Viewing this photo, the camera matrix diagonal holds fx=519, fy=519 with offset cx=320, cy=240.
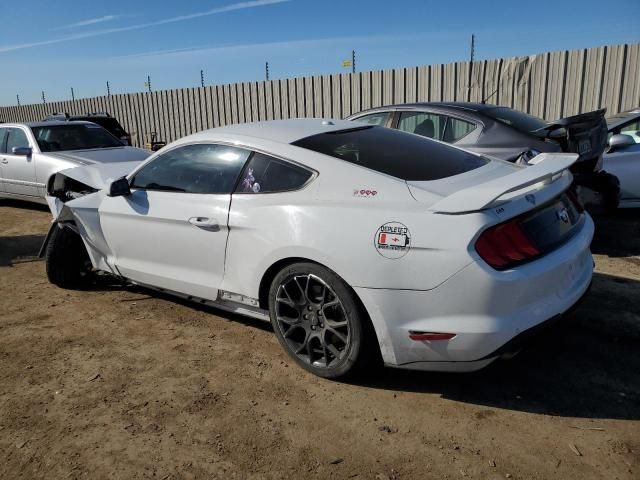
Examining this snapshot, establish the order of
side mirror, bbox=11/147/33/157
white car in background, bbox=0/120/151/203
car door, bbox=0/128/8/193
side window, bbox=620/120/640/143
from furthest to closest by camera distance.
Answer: car door, bbox=0/128/8/193, side mirror, bbox=11/147/33/157, white car in background, bbox=0/120/151/203, side window, bbox=620/120/640/143

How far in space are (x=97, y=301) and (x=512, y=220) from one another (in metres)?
3.66

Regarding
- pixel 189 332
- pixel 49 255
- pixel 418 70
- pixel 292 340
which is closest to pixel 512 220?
pixel 292 340

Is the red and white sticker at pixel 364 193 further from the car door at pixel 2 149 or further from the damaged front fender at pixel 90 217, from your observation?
the car door at pixel 2 149

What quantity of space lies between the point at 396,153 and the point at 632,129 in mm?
4989

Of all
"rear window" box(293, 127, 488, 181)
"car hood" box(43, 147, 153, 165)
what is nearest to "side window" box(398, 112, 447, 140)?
"rear window" box(293, 127, 488, 181)

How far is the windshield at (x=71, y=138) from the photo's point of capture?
831cm

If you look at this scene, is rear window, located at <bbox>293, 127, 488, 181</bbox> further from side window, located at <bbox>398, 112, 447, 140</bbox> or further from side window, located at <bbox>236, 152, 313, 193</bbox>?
side window, located at <bbox>398, 112, 447, 140</bbox>

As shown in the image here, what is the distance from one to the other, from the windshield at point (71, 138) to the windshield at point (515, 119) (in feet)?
20.0

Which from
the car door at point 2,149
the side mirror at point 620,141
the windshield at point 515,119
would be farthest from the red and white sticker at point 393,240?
the car door at point 2,149

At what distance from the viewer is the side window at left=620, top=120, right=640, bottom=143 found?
666 centimetres

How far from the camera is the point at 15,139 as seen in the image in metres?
8.71

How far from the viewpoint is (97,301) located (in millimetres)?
4656

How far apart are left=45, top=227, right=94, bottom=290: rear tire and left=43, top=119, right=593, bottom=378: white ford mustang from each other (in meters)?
0.92

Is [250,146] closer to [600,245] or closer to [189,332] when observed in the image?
[189,332]
